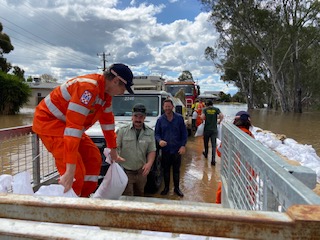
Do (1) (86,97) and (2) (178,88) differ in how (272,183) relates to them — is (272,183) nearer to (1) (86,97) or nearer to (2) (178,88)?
(1) (86,97)

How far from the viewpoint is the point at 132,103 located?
6.44 meters

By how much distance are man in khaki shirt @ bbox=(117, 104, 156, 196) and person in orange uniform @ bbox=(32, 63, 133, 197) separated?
130cm

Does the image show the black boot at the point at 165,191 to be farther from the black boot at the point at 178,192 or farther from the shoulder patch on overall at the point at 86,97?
the shoulder patch on overall at the point at 86,97

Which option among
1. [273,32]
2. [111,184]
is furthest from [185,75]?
[111,184]

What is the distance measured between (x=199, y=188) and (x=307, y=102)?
65.9 m

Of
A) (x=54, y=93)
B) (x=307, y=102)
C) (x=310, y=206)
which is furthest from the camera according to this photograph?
(x=307, y=102)

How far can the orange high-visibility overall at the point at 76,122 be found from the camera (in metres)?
2.36

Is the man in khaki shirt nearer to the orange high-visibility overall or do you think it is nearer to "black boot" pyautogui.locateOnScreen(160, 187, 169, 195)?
"black boot" pyautogui.locateOnScreen(160, 187, 169, 195)

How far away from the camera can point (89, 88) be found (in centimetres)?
244

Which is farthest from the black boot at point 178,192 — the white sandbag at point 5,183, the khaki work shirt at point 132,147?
the white sandbag at point 5,183

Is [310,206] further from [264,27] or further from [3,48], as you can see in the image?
[3,48]

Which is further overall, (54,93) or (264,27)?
(264,27)

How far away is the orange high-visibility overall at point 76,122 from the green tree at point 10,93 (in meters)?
25.1

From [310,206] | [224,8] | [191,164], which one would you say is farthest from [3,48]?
[310,206]
